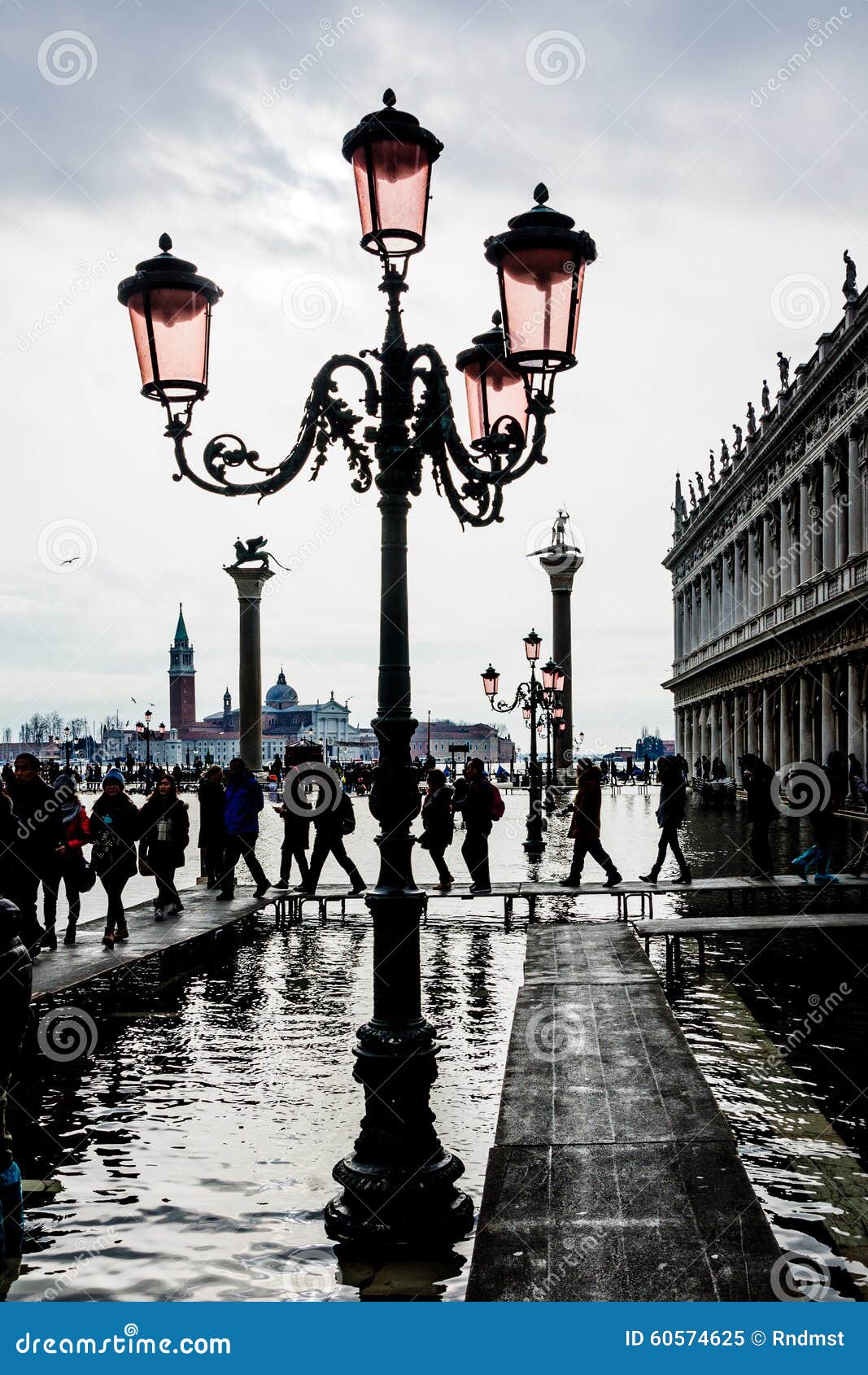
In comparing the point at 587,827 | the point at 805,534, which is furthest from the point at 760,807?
the point at 805,534

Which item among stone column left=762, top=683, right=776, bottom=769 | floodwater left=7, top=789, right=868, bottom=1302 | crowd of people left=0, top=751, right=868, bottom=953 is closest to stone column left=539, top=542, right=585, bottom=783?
stone column left=762, top=683, right=776, bottom=769

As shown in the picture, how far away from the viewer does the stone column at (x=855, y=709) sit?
35.7 meters

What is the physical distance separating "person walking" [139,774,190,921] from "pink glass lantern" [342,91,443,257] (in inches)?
348

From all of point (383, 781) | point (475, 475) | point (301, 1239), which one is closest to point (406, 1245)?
point (301, 1239)

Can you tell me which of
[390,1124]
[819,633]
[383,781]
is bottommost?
[390,1124]

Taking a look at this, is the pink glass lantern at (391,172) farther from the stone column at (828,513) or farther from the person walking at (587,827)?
Result: the stone column at (828,513)

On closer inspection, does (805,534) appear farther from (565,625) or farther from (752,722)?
(565,625)

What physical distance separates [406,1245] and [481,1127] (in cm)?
162

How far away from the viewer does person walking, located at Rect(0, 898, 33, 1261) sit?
4090 mm

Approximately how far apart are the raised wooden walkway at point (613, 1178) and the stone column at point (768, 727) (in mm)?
43599

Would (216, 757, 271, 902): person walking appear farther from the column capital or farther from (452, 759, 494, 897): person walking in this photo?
the column capital

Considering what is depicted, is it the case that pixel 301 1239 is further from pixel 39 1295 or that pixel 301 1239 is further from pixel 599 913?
pixel 599 913

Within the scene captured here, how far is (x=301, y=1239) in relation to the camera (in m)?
5.14

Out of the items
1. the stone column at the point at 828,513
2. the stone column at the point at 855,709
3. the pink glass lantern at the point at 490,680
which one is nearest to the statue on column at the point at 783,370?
the stone column at the point at 828,513
